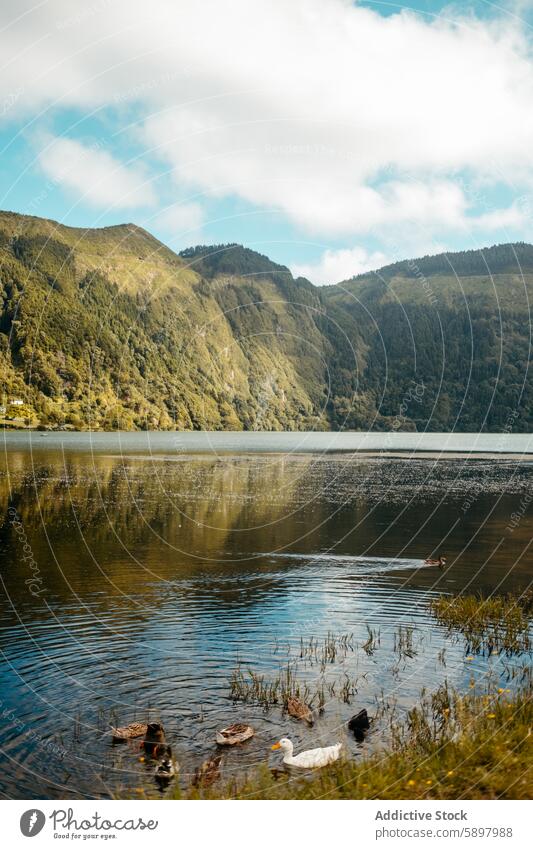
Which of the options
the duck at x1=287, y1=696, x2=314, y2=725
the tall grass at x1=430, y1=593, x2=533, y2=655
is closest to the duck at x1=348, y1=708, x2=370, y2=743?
the duck at x1=287, y1=696, x2=314, y2=725

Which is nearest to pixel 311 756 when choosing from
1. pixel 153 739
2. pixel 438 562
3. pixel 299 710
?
pixel 299 710

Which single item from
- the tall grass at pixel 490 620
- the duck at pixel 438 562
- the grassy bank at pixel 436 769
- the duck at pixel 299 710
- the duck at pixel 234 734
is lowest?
the duck at pixel 438 562

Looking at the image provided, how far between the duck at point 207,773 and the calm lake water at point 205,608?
34cm

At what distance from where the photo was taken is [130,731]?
53.4 feet

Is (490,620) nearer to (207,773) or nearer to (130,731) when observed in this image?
(130,731)

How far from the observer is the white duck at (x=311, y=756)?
14742 millimetres

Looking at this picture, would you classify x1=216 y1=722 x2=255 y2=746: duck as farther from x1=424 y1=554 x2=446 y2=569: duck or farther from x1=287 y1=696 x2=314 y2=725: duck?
x1=424 y1=554 x2=446 y2=569: duck

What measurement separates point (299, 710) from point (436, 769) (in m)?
5.58

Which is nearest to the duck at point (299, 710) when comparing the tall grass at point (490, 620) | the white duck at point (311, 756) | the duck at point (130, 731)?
→ the white duck at point (311, 756)

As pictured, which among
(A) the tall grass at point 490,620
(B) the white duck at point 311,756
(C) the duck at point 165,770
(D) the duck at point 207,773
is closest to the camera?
(D) the duck at point 207,773

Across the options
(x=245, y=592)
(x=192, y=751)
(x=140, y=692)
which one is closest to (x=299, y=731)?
(x=192, y=751)

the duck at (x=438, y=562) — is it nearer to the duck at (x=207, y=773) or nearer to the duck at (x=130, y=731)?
the duck at (x=130, y=731)
